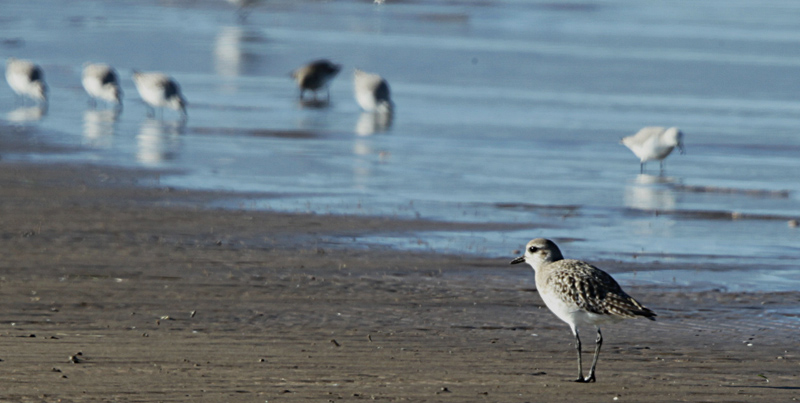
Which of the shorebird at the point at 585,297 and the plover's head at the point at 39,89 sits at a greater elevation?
the shorebird at the point at 585,297

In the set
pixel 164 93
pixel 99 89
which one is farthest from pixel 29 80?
pixel 164 93

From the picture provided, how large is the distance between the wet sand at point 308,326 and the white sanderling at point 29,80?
399 inches

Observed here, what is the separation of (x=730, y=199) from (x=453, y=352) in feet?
24.9

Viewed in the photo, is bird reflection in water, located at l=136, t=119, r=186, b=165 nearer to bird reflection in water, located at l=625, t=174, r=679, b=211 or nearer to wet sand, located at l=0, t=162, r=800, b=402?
wet sand, located at l=0, t=162, r=800, b=402

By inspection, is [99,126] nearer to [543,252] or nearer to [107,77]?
[107,77]

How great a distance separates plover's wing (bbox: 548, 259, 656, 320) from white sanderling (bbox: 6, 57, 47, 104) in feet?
54.4

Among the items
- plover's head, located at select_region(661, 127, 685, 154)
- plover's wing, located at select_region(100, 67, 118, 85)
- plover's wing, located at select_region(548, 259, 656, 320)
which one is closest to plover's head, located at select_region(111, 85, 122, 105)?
plover's wing, located at select_region(100, 67, 118, 85)

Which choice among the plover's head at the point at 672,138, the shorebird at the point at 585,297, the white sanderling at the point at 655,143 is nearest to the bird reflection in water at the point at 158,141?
the white sanderling at the point at 655,143

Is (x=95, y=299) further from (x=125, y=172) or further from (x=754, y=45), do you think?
(x=754, y=45)

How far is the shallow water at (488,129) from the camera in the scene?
12.9 metres

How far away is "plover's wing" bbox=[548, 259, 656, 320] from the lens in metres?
6.84

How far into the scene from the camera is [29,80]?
2217cm

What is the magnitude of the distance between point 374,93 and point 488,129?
2646 mm

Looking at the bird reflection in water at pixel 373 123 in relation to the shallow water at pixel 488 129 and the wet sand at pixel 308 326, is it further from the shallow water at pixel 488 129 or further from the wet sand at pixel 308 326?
the wet sand at pixel 308 326
